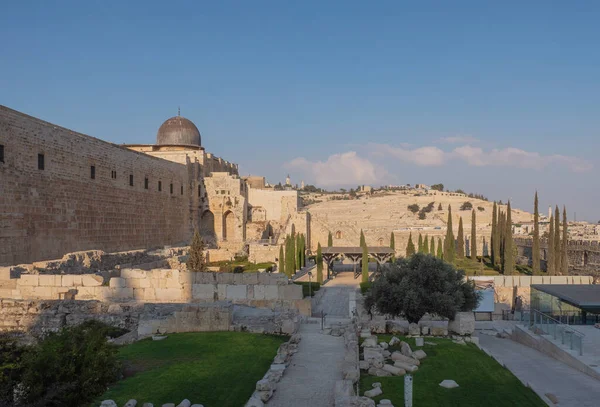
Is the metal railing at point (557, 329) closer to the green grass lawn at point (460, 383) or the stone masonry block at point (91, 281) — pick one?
the green grass lawn at point (460, 383)

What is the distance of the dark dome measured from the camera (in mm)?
40656

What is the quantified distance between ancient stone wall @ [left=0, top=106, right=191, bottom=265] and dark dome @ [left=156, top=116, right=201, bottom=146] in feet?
30.8

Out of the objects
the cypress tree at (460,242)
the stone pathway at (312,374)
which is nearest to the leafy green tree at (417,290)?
the stone pathway at (312,374)

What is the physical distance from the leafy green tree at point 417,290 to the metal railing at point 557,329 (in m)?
2.50

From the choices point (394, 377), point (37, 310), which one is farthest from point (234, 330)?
point (37, 310)

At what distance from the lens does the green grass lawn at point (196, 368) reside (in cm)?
748

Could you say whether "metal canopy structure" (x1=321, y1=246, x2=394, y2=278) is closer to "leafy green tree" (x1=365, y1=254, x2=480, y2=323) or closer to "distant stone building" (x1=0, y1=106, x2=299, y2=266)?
"distant stone building" (x1=0, y1=106, x2=299, y2=266)

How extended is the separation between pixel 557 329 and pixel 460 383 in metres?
7.61

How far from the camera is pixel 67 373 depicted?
7.83 metres

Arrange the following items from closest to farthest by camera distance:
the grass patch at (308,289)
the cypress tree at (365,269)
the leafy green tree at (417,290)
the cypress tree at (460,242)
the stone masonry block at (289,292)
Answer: the leafy green tree at (417,290)
the stone masonry block at (289,292)
the grass patch at (308,289)
the cypress tree at (365,269)
the cypress tree at (460,242)

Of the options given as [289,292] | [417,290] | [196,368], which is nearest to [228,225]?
[289,292]

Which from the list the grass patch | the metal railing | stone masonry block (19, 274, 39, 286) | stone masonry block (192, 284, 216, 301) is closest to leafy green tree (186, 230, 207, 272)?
the grass patch

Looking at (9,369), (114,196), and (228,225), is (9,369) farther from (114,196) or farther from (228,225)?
(228,225)

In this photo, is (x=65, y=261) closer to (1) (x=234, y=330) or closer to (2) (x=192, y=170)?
(1) (x=234, y=330)
